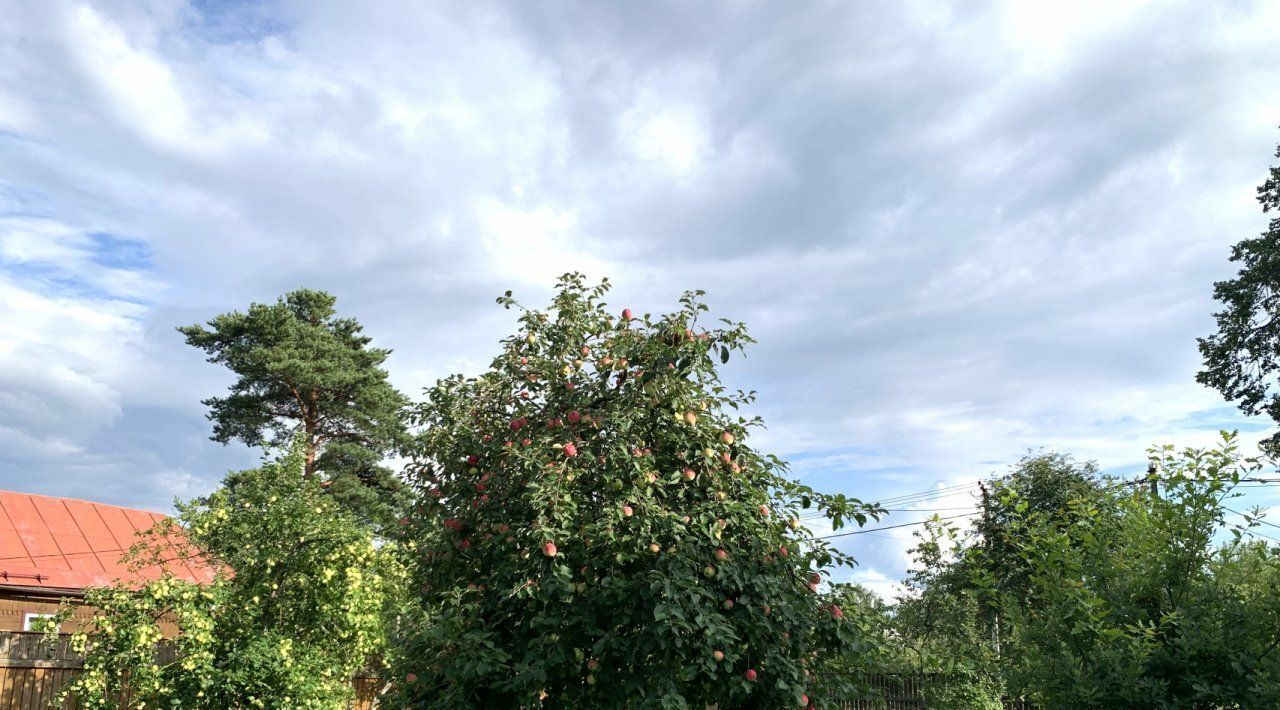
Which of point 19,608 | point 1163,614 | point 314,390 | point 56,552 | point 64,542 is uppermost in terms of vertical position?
point 314,390

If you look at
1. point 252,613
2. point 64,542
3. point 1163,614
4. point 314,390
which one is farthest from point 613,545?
point 314,390

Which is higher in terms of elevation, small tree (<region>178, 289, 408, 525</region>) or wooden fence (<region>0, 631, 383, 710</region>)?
small tree (<region>178, 289, 408, 525</region>)

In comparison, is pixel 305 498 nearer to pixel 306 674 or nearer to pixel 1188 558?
pixel 306 674

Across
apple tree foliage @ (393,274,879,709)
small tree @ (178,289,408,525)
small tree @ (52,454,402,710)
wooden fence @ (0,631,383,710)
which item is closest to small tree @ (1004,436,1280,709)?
apple tree foliage @ (393,274,879,709)

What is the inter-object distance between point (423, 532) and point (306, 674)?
4407 mm

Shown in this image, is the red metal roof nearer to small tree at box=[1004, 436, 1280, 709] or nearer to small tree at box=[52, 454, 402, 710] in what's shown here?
small tree at box=[52, 454, 402, 710]

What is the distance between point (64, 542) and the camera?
551 inches

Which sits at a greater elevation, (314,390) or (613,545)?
(314,390)

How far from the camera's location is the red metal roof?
42.5 ft

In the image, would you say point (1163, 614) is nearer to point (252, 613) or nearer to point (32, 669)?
point (252, 613)

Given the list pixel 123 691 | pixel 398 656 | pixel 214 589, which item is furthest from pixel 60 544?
pixel 398 656

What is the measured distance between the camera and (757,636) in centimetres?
423

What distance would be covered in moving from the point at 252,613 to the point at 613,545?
235 inches

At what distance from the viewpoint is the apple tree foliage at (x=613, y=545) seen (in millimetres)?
4129
